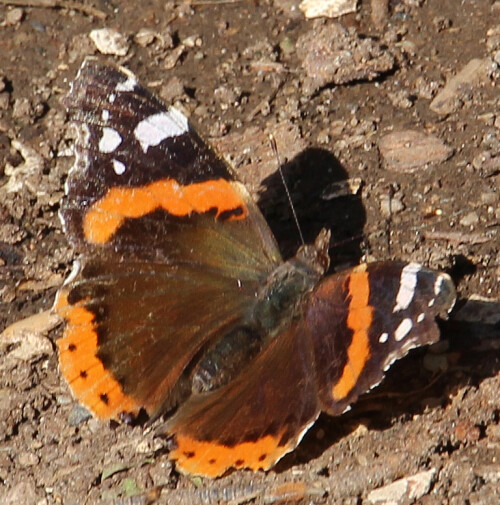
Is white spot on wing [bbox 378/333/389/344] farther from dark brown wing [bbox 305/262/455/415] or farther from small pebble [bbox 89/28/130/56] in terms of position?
small pebble [bbox 89/28/130/56]

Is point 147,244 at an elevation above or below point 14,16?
below

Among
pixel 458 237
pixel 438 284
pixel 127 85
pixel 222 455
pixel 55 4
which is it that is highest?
pixel 127 85

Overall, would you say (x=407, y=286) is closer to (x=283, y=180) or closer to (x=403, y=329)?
(x=403, y=329)

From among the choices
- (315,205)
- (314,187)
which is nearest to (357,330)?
(315,205)

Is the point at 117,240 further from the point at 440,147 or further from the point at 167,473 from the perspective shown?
the point at 440,147

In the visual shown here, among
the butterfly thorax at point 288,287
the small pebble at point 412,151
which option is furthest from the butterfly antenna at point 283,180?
the small pebble at point 412,151

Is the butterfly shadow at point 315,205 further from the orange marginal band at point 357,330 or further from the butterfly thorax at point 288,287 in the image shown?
the orange marginal band at point 357,330
